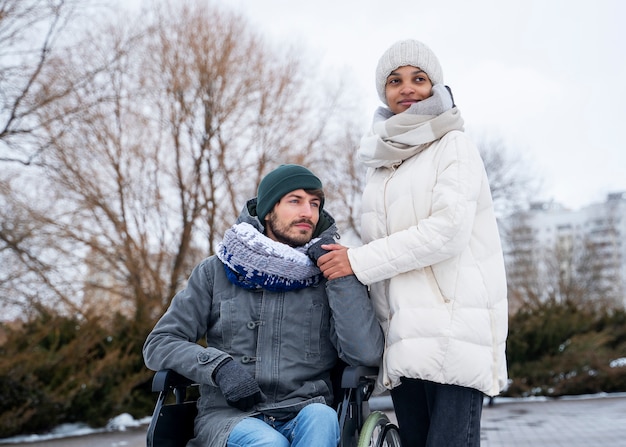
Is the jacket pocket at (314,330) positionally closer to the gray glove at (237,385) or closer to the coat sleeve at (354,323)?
the coat sleeve at (354,323)

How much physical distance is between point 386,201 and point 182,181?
49.0 feet

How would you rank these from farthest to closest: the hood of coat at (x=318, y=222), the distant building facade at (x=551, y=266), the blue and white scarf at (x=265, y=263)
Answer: the distant building facade at (x=551, y=266)
the hood of coat at (x=318, y=222)
the blue and white scarf at (x=265, y=263)

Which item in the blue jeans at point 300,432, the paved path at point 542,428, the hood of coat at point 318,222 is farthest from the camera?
the paved path at point 542,428

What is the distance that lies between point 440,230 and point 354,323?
0.48 m

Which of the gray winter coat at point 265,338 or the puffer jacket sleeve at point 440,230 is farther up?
the puffer jacket sleeve at point 440,230

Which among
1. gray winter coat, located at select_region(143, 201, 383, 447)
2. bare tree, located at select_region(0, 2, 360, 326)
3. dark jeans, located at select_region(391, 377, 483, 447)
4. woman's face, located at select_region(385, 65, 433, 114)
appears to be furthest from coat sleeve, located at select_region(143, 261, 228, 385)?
bare tree, located at select_region(0, 2, 360, 326)

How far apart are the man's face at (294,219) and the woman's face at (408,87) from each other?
0.55 m

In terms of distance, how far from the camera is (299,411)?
295 centimetres

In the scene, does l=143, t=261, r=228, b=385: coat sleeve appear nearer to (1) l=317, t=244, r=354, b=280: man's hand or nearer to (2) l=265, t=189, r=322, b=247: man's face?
(2) l=265, t=189, r=322, b=247: man's face

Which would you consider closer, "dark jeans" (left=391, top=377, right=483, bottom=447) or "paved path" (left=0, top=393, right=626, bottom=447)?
"dark jeans" (left=391, top=377, right=483, bottom=447)

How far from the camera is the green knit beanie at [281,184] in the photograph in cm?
327

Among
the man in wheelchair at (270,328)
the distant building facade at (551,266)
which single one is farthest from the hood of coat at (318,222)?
the distant building facade at (551,266)

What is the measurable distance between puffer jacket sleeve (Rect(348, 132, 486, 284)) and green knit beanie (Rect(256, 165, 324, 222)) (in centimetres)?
45

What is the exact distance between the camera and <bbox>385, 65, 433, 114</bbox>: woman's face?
3.20 meters
